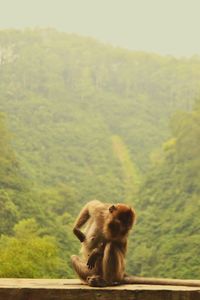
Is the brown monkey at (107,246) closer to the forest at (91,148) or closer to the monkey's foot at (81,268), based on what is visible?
the monkey's foot at (81,268)

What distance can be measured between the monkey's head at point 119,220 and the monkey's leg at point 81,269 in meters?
0.35

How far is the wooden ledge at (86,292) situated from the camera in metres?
4.12

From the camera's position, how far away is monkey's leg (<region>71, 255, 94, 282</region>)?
15.2ft

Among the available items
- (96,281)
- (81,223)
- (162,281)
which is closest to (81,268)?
(96,281)

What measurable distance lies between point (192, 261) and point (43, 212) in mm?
9648

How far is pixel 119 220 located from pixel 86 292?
2.24ft

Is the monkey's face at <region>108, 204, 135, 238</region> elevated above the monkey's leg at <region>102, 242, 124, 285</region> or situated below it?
above

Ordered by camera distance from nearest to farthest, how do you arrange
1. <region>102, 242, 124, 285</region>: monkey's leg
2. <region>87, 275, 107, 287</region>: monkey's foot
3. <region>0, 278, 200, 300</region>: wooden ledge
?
1. <region>0, 278, 200, 300</region>: wooden ledge
2. <region>87, 275, 107, 287</region>: monkey's foot
3. <region>102, 242, 124, 285</region>: monkey's leg

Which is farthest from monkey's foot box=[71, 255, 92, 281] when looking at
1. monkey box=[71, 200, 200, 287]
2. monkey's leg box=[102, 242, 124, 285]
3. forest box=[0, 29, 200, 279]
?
forest box=[0, 29, 200, 279]

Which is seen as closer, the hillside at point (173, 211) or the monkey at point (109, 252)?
the monkey at point (109, 252)

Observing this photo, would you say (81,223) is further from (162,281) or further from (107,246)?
(162,281)

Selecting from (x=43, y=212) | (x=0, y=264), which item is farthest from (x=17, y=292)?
(x=43, y=212)

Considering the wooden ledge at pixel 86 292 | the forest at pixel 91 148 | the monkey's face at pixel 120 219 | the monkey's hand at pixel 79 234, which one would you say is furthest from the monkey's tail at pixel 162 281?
the forest at pixel 91 148

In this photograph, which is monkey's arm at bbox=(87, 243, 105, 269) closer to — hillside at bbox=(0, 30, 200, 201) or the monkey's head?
the monkey's head
